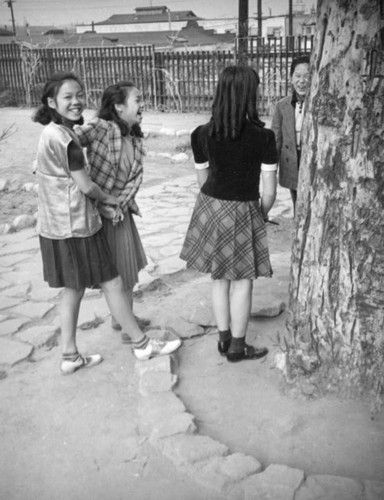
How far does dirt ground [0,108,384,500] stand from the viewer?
2293mm

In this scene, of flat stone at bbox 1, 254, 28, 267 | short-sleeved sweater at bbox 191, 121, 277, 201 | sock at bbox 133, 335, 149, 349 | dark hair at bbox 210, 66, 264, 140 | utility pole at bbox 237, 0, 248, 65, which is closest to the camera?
dark hair at bbox 210, 66, 264, 140

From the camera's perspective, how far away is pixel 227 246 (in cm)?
290

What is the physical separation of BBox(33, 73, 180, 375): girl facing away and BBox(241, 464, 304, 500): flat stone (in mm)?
1163

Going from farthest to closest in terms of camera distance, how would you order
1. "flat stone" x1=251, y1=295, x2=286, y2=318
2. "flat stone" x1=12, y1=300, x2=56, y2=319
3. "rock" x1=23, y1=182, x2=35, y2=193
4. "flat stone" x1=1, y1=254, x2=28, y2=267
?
"rock" x1=23, y1=182, x2=35, y2=193 < "flat stone" x1=1, y1=254, x2=28, y2=267 < "flat stone" x1=12, y1=300, x2=56, y2=319 < "flat stone" x1=251, y1=295, x2=286, y2=318

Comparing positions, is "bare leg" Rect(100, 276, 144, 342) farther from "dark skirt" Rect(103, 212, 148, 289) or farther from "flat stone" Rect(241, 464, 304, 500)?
"flat stone" Rect(241, 464, 304, 500)

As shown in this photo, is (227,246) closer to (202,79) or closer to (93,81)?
(202,79)

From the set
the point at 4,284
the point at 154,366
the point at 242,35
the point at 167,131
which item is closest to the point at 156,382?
the point at 154,366

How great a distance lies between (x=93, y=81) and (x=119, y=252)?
14.7 meters

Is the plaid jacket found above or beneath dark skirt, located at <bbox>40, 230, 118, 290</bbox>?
above

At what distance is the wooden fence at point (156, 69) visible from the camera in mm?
13852

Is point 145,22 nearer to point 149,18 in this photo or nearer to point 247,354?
point 149,18

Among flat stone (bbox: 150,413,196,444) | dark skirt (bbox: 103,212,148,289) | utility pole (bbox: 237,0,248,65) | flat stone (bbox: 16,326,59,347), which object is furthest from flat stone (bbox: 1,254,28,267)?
utility pole (bbox: 237,0,248,65)

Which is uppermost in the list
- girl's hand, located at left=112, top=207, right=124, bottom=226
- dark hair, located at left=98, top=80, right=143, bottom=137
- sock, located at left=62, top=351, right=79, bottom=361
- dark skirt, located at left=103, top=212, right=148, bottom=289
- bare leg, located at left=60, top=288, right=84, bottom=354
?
dark hair, located at left=98, top=80, right=143, bottom=137

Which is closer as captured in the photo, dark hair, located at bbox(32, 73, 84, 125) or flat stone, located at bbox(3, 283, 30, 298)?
dark hair, located at bbox(32, 73, 84, 125)
